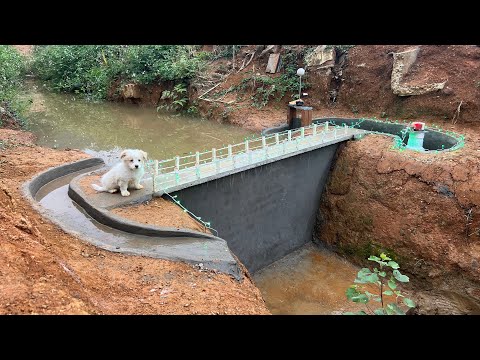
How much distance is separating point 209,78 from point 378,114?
1037 cm

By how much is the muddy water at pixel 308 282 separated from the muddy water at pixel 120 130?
20.4 feet

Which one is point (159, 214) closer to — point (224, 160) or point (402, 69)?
point (224, 160)

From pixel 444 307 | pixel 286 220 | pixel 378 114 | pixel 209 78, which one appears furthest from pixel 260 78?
pixel 444 307

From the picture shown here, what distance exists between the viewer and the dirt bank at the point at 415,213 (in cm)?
1168

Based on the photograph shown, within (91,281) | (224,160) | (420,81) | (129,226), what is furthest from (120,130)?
(91,281)

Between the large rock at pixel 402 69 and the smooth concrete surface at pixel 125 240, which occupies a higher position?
the large rock at pixel 402 69

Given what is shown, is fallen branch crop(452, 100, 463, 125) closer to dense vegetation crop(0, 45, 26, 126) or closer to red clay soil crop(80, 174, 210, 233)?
red clay soil crop(80, 174, 210, 233)

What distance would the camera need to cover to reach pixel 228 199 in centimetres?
1124

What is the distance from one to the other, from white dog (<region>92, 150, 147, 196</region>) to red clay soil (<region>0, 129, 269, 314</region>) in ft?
5.39

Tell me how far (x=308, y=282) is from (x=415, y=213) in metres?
4.05

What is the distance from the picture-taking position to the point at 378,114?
18.4 metres

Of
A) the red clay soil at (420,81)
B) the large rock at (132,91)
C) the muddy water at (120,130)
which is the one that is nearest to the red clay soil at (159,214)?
the muddy water at (120,130)

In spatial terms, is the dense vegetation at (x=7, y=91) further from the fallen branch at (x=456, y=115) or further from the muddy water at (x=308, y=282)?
the fallen branch at (x=456, y=115)

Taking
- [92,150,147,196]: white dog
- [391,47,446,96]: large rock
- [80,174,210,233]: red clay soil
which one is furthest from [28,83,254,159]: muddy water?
[391,47,446,96]: large rock
